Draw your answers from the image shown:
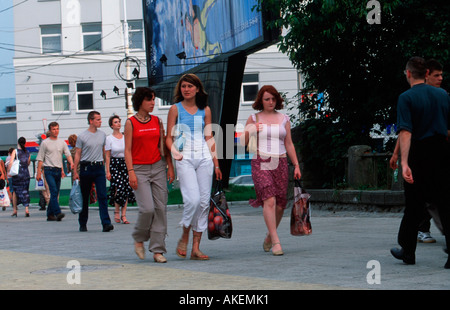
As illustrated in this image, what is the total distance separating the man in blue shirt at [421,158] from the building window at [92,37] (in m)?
36.3

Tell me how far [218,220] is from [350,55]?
31.5 ft

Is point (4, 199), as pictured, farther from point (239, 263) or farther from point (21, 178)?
point (239, 263)

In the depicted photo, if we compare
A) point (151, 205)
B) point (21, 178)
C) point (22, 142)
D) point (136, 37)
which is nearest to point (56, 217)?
point (22, 142)

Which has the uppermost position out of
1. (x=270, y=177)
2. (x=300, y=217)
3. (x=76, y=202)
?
(x=270, y=177)

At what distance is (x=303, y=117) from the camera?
1792cm

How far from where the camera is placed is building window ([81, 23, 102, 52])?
42250mm

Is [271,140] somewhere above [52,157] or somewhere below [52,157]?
above

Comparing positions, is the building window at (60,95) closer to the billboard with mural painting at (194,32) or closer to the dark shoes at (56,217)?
the billboard with mural painting at (194,32)

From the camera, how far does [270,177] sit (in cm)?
855

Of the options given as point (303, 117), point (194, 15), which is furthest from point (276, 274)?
point (194, 15)

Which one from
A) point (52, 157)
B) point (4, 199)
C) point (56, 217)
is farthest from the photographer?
point (4, 199)

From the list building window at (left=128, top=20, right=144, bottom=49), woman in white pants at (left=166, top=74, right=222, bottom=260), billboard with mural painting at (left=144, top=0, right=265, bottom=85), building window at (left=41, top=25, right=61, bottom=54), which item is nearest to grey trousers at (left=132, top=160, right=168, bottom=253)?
woman in white pants at (left=166, top=74, right=222, bottom=260)
